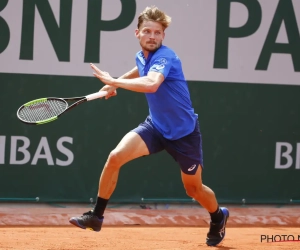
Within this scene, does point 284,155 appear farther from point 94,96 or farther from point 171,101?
point 94,96

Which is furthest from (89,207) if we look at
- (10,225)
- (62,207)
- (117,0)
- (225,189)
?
(117,0)

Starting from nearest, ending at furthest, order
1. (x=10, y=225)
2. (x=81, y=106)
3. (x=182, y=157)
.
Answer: (x=182, y=157) < (x=10, y=225) < (x=81, y=106)

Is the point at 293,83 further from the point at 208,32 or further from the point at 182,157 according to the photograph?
the point at 182,157

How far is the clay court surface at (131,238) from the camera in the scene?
18.1 ft

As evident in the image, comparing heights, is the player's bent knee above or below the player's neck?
below

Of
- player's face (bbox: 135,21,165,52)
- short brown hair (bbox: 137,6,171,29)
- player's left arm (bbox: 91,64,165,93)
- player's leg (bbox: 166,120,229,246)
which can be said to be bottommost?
player's leg (bbox: 166,120,229,246)

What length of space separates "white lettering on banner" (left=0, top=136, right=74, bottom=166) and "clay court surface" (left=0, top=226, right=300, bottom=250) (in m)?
0.75

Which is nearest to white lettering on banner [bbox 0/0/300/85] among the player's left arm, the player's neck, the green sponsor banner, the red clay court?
the green sponsor banner

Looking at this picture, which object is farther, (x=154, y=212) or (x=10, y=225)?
(x=154, y=212)

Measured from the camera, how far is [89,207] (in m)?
7.23

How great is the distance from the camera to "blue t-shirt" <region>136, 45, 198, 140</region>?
16.4 ft

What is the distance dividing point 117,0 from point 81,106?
3.70 ft

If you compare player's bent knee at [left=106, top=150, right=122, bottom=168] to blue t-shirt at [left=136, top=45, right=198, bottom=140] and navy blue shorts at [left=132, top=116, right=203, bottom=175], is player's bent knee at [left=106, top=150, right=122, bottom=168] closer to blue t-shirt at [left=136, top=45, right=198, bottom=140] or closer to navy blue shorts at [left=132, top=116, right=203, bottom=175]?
navy blue shorts at [left=132, top=116, right=203, bottom=175]

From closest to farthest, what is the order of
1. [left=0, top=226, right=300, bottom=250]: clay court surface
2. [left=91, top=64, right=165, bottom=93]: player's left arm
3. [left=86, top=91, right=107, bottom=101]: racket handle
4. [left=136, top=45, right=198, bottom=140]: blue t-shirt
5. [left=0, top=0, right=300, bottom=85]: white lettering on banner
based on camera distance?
[left=91, top=64, right=165, bottom=93]: player's left arm → [left=86, top=91, right=107, bottom=101]: racket handle → [left=136, top=45, right=198, bottom=140]: blue t-shirt → [left=0, top=226, right=300, bottom=250]: clay court surface → [left=0, top=0, right=300, bottom=85]: white lettering on banner
